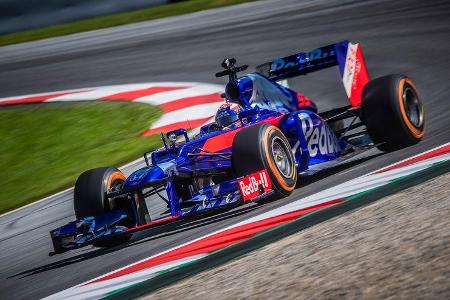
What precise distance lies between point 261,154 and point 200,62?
29.5ft

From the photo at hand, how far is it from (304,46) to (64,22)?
785 centimetres

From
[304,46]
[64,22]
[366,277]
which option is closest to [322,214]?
[366,277]

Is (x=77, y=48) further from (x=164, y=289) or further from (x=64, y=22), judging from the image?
(x=164, y=289)

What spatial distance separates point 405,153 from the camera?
24.6 ft

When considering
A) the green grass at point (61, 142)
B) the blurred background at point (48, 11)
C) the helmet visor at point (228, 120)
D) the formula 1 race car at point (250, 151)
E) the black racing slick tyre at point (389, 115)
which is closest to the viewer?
the formula 1 race car at point (250, 151)

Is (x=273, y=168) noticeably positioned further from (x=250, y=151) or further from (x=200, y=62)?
(x=200, y=62)

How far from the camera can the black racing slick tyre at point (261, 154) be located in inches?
250

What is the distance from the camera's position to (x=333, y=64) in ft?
27.3

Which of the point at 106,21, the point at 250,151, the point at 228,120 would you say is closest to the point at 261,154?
the point at 250,151

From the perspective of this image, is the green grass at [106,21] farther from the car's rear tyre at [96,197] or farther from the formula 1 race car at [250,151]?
the car's rear tyre at [96,197]

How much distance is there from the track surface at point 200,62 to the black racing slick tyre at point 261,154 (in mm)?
134

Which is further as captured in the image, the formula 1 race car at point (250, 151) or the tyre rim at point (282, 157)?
the tyre rim at point (282, 157)

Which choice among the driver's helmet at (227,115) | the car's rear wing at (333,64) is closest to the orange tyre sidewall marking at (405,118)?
the car's rear wing at (333,64)

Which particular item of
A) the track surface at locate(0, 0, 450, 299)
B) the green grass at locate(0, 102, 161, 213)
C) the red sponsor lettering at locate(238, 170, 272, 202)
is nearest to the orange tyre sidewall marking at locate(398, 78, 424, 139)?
the track surface at locate(0, 0, 450, 299)
